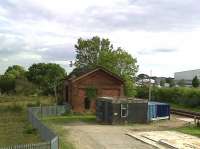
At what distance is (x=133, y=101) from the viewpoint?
147ft

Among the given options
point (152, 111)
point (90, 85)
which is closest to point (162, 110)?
point (152, 111)

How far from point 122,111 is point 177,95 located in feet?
117

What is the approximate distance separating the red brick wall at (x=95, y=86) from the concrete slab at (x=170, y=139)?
22860 mm

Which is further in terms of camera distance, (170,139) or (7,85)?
(7,85)

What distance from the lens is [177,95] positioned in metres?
77.8

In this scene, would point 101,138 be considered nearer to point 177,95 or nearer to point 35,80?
point 177,95

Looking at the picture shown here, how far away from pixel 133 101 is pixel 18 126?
11844 mm

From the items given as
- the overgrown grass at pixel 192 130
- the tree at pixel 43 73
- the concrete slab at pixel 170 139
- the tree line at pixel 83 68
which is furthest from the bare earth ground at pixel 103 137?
the tree at pixel 43 73


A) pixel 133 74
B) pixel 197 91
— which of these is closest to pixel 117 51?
pixel 133 74

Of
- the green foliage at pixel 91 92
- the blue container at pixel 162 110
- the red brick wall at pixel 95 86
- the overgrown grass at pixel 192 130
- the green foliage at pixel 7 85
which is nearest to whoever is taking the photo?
the overgrown grass at pixel 192 130

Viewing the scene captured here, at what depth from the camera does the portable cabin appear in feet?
144

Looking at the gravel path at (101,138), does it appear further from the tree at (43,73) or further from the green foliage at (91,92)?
the tree at (43,73)

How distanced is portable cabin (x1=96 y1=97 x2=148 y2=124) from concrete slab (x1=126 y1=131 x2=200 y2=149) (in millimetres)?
8663

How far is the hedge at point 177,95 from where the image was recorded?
68.8m
